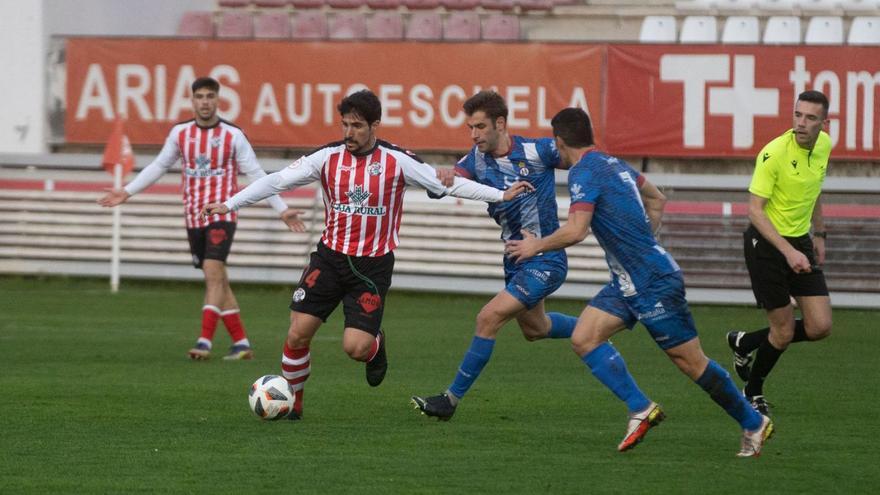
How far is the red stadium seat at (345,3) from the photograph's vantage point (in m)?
23.4

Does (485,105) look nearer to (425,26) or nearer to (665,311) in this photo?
(665,311)

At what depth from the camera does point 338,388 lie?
10.7m

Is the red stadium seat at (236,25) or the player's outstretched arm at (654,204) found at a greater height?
the red stadium seat at (236,25)

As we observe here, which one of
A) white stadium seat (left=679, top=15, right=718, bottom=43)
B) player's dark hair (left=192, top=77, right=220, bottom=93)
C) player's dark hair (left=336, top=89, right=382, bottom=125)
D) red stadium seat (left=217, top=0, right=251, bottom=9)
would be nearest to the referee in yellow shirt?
player's dark hair (left=336, top=89, right=382, bottom=125)

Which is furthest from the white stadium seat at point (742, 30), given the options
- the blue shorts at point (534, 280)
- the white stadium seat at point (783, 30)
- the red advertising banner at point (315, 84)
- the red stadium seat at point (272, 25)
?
the blue shorts at point (534, 280)

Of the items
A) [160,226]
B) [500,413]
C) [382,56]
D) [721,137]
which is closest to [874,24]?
[721,137]

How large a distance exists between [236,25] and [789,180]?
47.4ft

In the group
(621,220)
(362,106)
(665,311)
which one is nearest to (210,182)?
(362,106)

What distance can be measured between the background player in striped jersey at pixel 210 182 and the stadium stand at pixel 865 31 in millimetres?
10603

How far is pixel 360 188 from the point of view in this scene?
29.9ft

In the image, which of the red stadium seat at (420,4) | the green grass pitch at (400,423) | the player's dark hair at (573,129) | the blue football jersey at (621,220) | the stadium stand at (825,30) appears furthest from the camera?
the red stadium seat at (420,4)

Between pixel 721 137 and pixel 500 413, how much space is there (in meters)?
9.78

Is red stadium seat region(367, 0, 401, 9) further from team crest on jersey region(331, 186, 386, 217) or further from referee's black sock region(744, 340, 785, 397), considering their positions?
team crest on jersey region(331, 186, 386, 217)

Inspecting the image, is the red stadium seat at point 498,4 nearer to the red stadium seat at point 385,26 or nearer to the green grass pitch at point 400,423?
the red stadium seat at point 385,26
